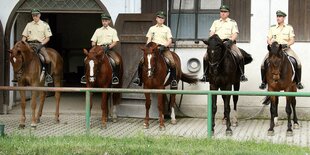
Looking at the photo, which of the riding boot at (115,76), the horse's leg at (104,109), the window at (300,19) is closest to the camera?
the horse's leg at (104,109)

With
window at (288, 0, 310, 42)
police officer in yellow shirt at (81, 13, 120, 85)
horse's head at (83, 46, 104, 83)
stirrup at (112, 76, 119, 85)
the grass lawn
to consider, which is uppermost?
window at (288, 0, 310, 42)

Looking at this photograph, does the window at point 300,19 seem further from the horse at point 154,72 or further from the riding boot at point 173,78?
the horse at point 154,72

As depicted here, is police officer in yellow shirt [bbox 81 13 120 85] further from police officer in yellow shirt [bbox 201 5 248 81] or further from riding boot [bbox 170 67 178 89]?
police officer in yellow shirt [bbox 201 5 248 81]

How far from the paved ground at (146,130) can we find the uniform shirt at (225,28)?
1934 mm

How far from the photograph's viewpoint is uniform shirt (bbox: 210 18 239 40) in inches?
496

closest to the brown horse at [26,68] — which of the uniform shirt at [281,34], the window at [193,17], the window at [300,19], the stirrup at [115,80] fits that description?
the stirrup at [115,80]

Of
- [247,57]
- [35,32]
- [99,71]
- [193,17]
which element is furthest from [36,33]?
[247,57]

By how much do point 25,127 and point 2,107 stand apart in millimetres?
2642

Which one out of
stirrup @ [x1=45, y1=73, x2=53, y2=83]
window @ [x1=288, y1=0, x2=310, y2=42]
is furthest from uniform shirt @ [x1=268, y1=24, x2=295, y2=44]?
stirrup @ [x1=45, y1=73, x2=53, y2=83]

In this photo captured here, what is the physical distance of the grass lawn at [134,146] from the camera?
855 cm

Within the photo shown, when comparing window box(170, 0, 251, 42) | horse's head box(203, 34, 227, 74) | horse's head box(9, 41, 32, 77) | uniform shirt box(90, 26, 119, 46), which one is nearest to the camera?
horse's head box(203, 34, 227, 74)

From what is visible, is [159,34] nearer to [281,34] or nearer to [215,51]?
[215,51]

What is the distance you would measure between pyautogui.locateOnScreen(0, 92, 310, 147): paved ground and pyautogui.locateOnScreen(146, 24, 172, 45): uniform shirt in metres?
1.82

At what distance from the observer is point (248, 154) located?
27.6 ft
